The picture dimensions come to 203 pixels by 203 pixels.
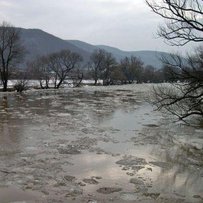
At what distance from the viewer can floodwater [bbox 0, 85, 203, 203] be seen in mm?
10422

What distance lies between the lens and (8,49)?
58844 millimetres

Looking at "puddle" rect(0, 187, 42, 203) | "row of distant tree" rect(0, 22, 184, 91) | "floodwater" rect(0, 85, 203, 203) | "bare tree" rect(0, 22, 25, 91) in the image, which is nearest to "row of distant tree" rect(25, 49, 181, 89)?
"row of distant tree" rect(0, 22, 184, 91)

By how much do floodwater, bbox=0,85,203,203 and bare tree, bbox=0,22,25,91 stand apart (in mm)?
35416

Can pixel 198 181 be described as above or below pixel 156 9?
below

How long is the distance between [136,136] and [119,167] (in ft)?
20.6

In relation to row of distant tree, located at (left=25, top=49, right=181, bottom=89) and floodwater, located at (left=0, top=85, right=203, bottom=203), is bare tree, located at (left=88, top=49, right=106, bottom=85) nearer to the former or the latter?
row of distant tree, located at (left=25, top=49, right=181, bottom=89)

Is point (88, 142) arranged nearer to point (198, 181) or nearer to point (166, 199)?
point (198, 181)

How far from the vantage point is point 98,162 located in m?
13.7

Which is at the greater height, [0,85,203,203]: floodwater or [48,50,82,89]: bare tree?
[48,50,82,89]: bare tree

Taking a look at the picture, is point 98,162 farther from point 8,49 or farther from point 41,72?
point 41,72

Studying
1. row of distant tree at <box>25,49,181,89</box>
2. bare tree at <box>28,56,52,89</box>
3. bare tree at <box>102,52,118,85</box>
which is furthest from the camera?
bare tree at <box>102,52,118,85</box>

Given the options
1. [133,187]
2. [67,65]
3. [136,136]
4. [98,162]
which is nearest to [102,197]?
[133,187]

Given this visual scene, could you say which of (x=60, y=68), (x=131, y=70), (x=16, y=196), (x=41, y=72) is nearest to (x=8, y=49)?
(x=41, y=72)

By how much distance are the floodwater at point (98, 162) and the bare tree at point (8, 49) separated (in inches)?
1394
